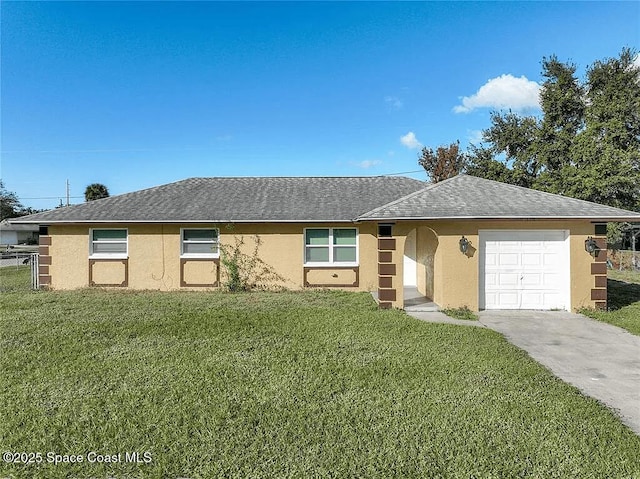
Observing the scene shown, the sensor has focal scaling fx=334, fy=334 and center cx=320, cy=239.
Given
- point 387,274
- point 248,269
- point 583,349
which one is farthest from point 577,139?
point 248,269

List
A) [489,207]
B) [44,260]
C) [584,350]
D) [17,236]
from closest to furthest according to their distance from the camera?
[584,350]
[489,207]
[44,260]
[17,236]

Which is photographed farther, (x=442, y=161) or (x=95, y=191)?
(x=95, y=191)

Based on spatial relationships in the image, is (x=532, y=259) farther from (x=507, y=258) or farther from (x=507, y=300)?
(x=507, y=300)

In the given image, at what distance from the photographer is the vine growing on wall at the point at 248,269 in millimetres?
12133

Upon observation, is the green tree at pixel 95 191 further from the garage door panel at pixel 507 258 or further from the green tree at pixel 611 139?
the green tree at pixel 611 139

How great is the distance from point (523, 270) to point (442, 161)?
2499 centimetres

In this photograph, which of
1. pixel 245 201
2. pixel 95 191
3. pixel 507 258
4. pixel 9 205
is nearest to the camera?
pixel 507 258

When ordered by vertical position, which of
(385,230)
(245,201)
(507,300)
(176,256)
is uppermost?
(245,201)

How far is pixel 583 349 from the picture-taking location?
618cm

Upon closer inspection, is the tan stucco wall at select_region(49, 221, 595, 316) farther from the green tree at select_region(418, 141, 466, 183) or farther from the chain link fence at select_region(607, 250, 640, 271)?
the green tree at select_region(418, 141, 466, 183)

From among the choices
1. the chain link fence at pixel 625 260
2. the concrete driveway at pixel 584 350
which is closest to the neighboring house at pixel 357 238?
the concrete driveway at pixel 584 350

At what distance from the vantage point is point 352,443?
10.6ft

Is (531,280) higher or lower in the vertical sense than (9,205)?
lower

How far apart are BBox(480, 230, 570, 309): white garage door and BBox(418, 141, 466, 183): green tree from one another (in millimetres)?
23401
